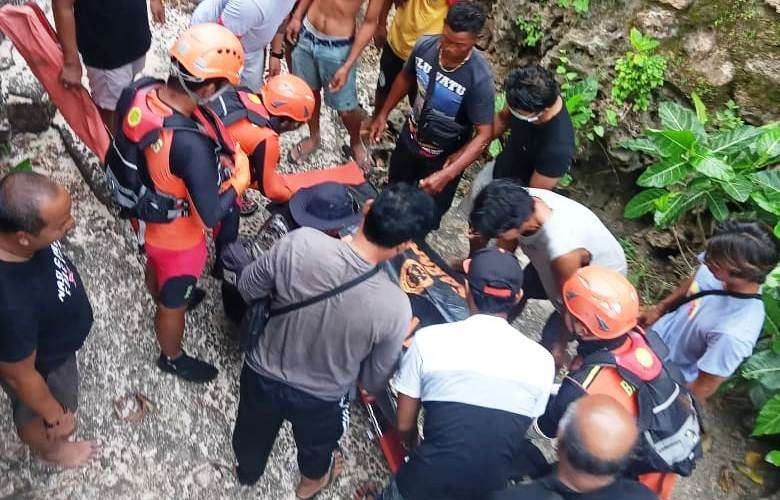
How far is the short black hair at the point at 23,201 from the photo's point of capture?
7.63 ft

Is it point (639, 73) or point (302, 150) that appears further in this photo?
point (639, 73)

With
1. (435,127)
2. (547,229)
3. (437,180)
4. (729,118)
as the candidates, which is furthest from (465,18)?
(729,118)

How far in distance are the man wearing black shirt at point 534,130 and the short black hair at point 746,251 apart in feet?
3.72

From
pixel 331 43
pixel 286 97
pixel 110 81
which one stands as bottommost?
pixel 110 81

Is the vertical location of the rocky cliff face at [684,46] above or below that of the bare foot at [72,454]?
above

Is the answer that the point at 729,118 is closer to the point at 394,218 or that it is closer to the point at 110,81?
the point at 394,218

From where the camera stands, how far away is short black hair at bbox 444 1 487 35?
3.95 metres

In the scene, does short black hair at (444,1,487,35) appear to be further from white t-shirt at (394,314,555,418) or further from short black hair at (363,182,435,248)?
white t-shirt at (394,314,555,418)

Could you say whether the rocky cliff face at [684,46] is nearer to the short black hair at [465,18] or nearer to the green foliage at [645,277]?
the green foliage at [645,277]

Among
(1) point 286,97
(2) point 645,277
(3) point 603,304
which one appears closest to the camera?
(3) point 603,304

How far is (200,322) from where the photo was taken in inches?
164

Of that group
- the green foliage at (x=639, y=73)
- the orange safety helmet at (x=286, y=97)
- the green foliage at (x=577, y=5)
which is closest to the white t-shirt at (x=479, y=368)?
the orange safety helmet at (x=286, y=97)

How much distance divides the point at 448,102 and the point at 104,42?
2.20m

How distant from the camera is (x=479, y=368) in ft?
8.49
